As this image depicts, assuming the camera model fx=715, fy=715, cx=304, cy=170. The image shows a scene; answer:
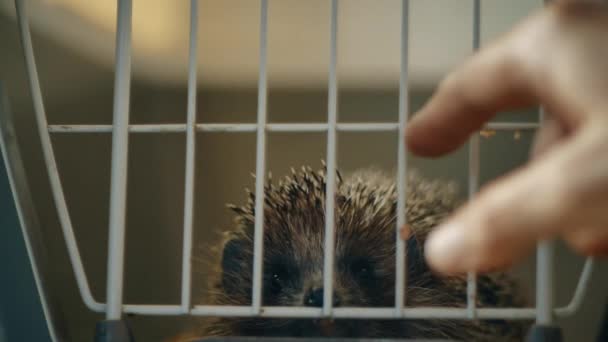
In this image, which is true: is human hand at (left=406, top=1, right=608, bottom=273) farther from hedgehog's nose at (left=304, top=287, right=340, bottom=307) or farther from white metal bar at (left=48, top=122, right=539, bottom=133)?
hedgehog's nose at (left=304, top=287, right=340, bottom=307)

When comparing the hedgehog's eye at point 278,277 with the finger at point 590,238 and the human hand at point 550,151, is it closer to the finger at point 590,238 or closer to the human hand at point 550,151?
the human hand at point 550,151

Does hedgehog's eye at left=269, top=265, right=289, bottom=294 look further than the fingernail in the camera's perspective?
Yes

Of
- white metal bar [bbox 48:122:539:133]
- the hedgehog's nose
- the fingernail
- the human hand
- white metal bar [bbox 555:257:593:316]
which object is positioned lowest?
the hedgehog's nose

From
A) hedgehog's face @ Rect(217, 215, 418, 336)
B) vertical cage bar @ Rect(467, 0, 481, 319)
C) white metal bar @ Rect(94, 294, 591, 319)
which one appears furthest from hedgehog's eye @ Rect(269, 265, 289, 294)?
vertical cage bar @ Rect(467, 0, 481, 319)

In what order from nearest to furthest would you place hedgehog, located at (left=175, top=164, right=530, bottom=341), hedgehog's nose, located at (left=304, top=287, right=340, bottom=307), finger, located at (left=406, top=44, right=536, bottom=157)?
finger, located at (left=406, top=44, right=536, bottom=157) → hedgehog's nose, located at (left=304, top=287, right=340, bottom=307) → hedgehog, located at (left=175, top=164, right=530, bottom=341)

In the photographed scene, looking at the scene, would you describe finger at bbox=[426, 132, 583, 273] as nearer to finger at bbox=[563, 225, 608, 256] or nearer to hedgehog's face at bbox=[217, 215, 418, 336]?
finger at bbox=[563, 225, 608, 256]

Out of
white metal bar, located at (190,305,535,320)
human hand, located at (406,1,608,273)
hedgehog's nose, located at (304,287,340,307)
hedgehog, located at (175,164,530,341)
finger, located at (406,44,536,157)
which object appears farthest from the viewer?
hedgehog, located at (175,164,530,341)

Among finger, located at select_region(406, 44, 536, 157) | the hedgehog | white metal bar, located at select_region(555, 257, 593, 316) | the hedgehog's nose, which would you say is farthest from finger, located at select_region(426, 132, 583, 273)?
the hedgehog

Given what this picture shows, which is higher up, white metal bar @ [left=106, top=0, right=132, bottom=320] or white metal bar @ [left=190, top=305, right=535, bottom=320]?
white metal bar @ [left=106, top=0, right=132, bottom=320]
